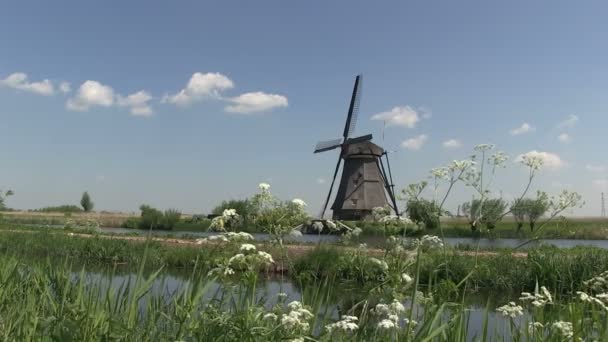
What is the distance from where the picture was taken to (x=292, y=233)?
3.38 m

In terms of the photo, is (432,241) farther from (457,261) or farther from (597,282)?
(457,261)

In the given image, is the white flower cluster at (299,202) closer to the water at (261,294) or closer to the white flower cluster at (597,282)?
the water at (261,294)

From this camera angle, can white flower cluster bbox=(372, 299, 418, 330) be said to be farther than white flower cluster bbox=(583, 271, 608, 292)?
No

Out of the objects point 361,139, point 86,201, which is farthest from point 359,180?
point 86,201

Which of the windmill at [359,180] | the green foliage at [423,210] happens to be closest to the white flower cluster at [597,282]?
the green foliage at [423,210]

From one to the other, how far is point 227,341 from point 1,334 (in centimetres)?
96

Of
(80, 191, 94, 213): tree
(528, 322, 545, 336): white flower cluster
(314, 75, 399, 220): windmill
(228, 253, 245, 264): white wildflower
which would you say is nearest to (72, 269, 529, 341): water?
(528, 322, 545, 336): white flower cluster

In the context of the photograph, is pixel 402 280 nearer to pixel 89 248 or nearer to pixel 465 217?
pixel 465 217

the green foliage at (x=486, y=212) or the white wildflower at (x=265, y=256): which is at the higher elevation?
the green foliage at (x=486, y=212)

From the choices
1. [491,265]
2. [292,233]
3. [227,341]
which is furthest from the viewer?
[491,265]

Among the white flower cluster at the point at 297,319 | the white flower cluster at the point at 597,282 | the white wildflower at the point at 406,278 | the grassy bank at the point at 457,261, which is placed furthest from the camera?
the grassy bank at the point at 457,261

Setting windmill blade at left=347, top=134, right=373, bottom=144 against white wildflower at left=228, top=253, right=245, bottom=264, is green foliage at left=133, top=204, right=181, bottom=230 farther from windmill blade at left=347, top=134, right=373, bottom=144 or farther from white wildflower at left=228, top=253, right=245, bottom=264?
white wildflower at left=228, top=253, right=245, bottom=264

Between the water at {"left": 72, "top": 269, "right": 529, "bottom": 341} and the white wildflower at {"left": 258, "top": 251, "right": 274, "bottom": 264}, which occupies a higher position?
the white wildflower at {"left": 258, "top": 251, "right": 274, "bottom": 264}

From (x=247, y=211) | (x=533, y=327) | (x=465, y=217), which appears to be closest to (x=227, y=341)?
(x=247, y=211)
